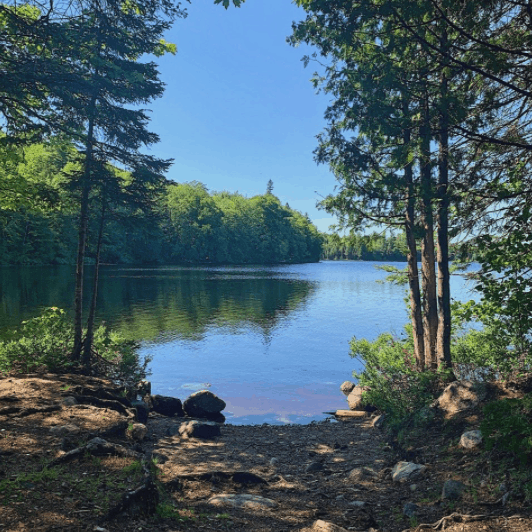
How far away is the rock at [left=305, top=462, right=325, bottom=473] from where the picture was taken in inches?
379

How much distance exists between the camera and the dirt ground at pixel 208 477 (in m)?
5.26

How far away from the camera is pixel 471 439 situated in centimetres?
820

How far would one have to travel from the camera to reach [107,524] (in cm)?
491

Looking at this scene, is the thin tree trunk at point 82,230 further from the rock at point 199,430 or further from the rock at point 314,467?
the rock at point 314,467

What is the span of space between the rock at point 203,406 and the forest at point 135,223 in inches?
244

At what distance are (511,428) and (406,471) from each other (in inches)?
111

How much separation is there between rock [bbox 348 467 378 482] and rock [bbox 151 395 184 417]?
328 inches

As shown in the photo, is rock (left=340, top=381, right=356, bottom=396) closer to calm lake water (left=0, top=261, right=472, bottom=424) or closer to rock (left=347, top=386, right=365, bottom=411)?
calm lake water (left=0, top=261, right=472, bottom=424)

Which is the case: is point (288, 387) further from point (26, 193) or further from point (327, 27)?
point (327, 27)

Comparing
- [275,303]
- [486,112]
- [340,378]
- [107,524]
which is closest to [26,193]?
[107,524]

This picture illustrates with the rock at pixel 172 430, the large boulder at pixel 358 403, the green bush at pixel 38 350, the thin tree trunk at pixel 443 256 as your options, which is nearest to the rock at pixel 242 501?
the rock at pixel 172 430

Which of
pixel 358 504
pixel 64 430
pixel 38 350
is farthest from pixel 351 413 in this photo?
pixel 38 350

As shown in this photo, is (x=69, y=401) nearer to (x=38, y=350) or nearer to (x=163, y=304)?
(x=38, y=350)

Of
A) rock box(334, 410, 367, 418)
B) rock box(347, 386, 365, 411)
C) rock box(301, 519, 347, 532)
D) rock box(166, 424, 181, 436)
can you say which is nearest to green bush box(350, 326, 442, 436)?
rock box(334, 410, 367, 418)
